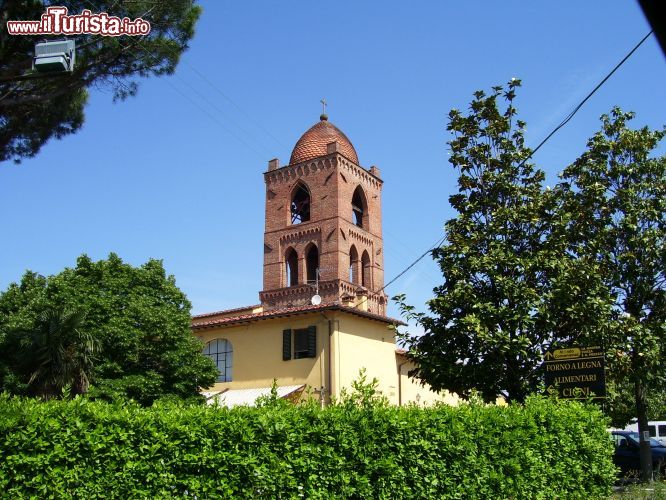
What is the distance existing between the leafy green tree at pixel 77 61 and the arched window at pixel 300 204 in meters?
35.9

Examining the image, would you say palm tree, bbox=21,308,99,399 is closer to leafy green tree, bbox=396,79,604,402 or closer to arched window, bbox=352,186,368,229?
leafy green tree, bbox=396,79,604,402

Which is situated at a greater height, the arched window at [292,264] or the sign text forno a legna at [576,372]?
the arched window at [292,264]

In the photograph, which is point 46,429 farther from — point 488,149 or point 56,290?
point 56,290

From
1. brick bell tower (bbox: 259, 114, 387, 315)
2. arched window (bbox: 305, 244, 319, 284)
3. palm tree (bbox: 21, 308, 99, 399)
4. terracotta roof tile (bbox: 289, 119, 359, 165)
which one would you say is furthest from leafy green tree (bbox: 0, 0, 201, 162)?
terracotta roof tile (bbox: 289, 119, 359, 165)

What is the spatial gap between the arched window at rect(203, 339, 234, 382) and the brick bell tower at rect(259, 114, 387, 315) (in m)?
16.6

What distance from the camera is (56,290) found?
23.9 metres

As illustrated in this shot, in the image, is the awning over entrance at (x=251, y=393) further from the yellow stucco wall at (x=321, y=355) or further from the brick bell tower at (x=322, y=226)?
the brick bell tower at (x=322, y=226)

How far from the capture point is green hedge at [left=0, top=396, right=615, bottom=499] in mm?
6785

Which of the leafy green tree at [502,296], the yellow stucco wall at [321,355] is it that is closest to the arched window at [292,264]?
the yellow stucco wall at [321,355]

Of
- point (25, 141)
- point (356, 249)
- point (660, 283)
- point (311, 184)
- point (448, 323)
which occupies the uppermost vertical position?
point (311, 184)

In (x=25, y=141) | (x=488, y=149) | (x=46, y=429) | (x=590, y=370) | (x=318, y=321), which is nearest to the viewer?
(x=46, y=429)

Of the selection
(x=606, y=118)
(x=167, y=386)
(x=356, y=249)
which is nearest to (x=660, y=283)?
(x=606, y=118)

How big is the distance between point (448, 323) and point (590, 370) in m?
2.69

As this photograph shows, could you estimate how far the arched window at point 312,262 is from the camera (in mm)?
48594
